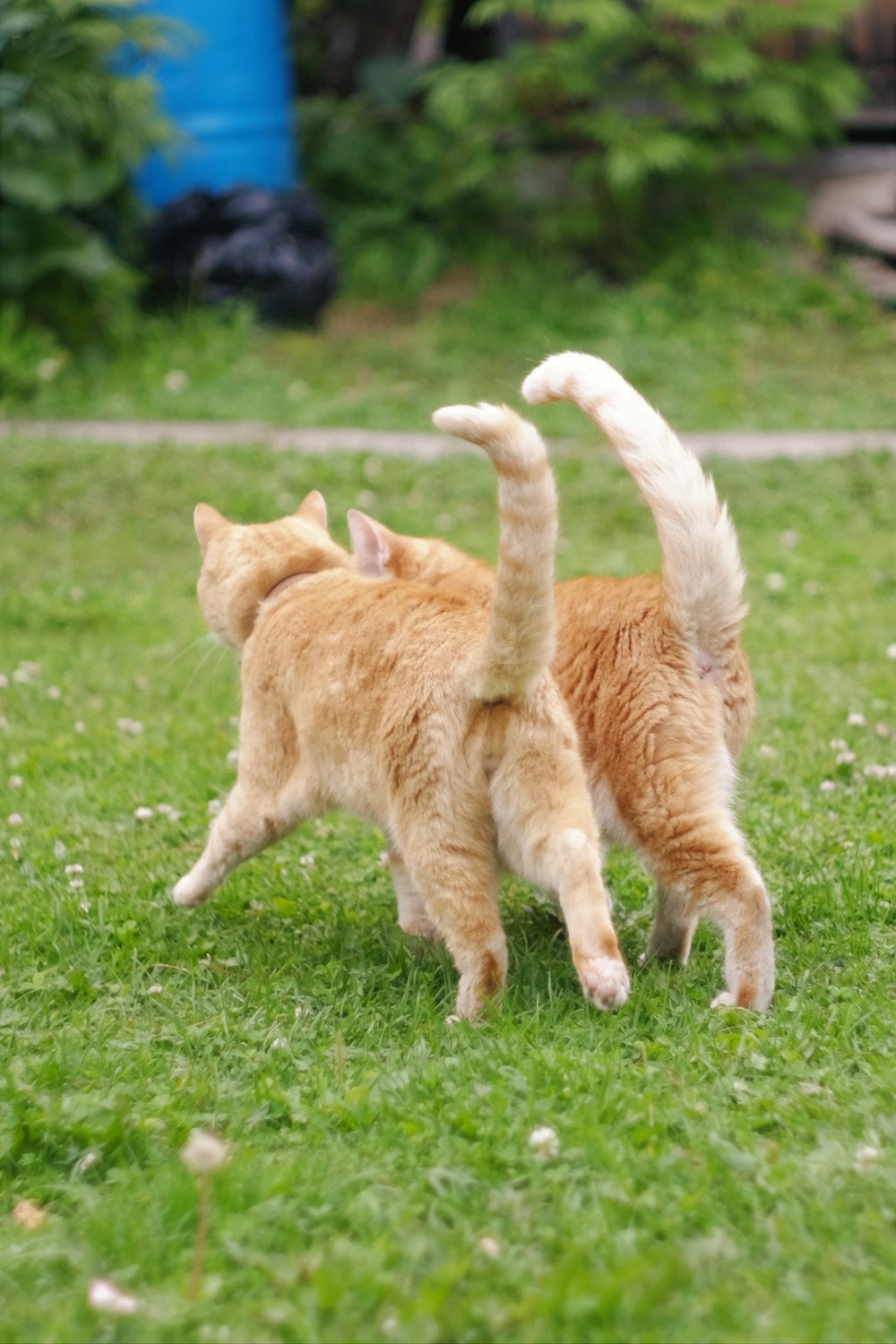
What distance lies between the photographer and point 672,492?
3389 millimetres

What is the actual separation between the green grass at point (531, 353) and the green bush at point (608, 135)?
0.52 meters

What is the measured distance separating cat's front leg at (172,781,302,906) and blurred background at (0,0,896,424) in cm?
642

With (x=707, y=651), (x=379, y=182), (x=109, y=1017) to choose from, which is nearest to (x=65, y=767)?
(x=109, y=1017)

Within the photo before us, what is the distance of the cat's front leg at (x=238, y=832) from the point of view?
149 inches

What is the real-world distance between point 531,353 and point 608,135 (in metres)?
1.80

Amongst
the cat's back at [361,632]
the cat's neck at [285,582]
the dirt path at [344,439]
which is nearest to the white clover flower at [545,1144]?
the cat's back at [361,632]

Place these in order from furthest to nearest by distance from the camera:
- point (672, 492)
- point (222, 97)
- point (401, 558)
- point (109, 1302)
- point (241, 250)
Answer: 1. point (222, 97)
2. point (241, 250)
3. point (401, 558)
4. point (672, 492)
5. point (109, 1302)

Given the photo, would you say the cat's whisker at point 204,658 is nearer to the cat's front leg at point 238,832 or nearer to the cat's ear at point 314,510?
the cat's ear at point 314,510

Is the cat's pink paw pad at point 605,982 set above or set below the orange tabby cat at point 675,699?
below

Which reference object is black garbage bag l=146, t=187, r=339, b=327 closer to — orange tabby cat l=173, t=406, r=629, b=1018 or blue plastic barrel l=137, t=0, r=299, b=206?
blue plastic barrel l=137, t=0, r=299, b=206

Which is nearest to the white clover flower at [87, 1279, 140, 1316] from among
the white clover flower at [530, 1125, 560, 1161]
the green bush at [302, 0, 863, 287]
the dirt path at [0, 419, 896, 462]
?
the white clover flower at [530, 1125, 560, 1161]

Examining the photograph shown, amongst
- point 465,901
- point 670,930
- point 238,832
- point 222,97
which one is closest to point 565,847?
point 465,901

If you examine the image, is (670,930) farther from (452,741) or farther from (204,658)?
(204,658)

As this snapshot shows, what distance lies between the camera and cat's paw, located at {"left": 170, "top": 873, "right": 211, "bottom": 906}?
398 cm
